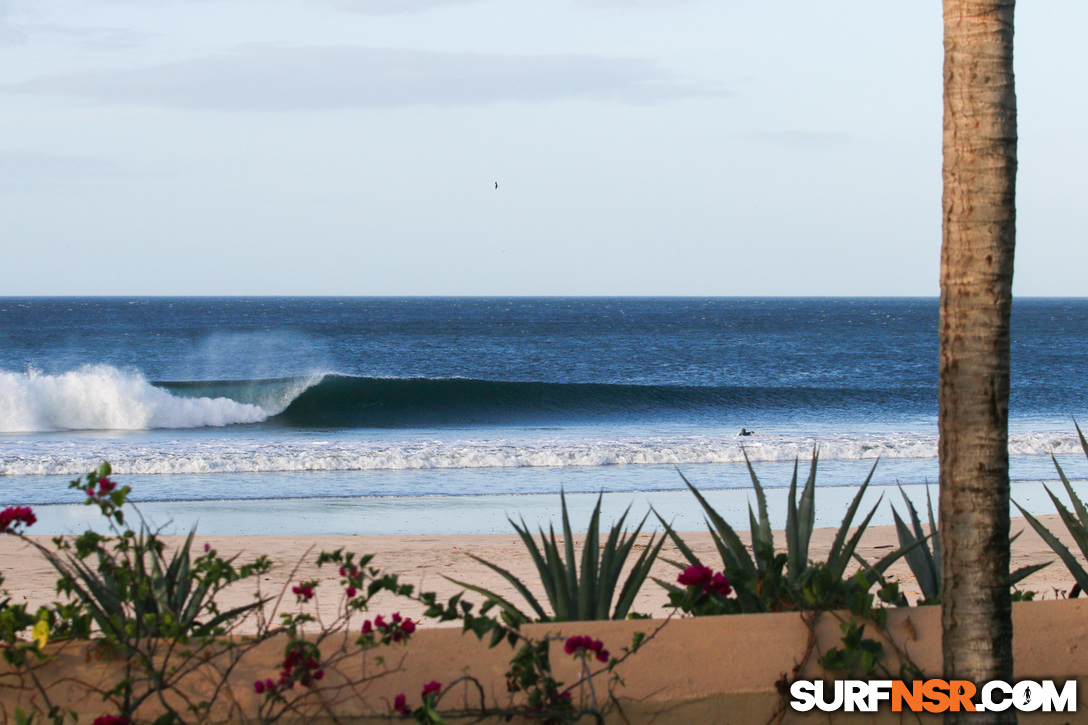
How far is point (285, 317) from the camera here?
269ft

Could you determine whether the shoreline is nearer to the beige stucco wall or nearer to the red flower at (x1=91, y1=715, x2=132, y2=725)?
the beige stucco wall

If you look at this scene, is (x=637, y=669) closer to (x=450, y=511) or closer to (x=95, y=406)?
(x=450, y=511)

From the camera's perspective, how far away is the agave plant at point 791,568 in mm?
2885

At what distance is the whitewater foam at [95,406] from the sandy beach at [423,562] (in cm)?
1403

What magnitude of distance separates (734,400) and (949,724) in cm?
2468

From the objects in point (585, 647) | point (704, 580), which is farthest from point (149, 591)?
point (704, 580)

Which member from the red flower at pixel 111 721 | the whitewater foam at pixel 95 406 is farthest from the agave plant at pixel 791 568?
the whitewater foam at pixel 95 406

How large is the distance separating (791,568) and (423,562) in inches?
182

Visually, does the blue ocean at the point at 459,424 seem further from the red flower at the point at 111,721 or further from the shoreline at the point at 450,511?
the red flower at the point at 111,721

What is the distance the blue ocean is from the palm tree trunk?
1695mm

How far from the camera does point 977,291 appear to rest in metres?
2.31

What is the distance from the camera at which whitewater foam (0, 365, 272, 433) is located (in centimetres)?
2117

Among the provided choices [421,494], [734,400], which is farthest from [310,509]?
Result: [734,400]

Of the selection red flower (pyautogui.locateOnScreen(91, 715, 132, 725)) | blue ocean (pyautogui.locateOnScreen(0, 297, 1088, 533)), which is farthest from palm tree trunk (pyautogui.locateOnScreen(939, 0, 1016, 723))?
red flower (pyautogui.locateOnScreen(91, 715, 132, 725))
